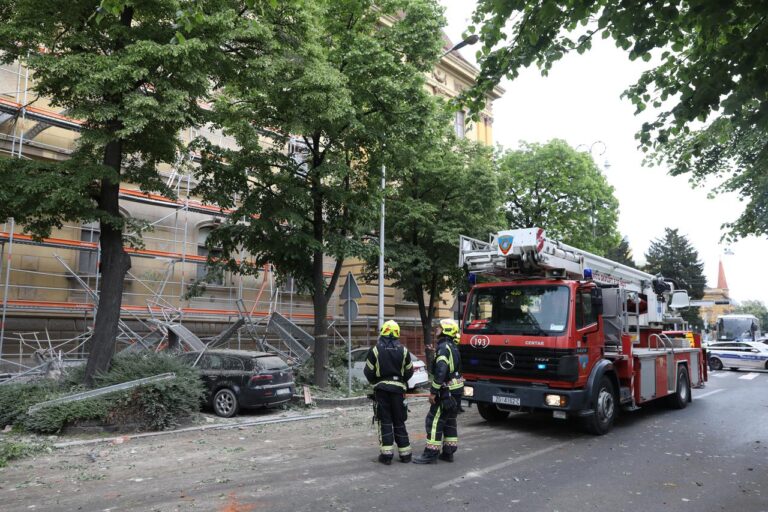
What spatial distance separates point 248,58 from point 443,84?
766 inches

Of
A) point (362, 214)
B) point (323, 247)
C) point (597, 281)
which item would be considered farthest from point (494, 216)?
point (597, 281)

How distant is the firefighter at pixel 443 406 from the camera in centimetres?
720

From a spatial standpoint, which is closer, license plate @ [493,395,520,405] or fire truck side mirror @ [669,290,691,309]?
license plate @ [493,395,520,405]

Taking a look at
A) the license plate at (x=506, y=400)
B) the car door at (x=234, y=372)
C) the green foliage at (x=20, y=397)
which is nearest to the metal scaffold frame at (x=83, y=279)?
the green foliage at (x=20, y=397)

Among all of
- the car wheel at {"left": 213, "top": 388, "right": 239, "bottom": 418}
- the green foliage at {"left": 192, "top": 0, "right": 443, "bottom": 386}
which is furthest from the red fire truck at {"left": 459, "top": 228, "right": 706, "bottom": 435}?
the car wheel at {"left": 213, "top": 388, "right": 239, "bottom": 418}

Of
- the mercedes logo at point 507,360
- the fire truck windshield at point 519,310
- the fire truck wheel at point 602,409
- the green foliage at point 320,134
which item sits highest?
the green foliage at point 320,134

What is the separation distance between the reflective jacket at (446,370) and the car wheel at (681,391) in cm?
773

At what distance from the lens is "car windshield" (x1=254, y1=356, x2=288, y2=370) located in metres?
12.1

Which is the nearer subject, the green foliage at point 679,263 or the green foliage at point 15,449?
the green foliage at point 15,449

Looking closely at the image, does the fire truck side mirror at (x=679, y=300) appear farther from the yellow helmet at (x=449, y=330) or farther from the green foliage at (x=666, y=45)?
the yellow helmet at (x=449, y=330)

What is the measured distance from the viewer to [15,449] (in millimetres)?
7922

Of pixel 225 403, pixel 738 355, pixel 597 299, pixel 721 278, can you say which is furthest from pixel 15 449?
pixel 721 278

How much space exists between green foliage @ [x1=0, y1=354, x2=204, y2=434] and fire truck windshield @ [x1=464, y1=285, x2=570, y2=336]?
537 centimetres

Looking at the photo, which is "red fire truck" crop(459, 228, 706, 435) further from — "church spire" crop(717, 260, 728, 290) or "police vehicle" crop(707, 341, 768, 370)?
"church spire" crop(717, 260, 728, 290)
